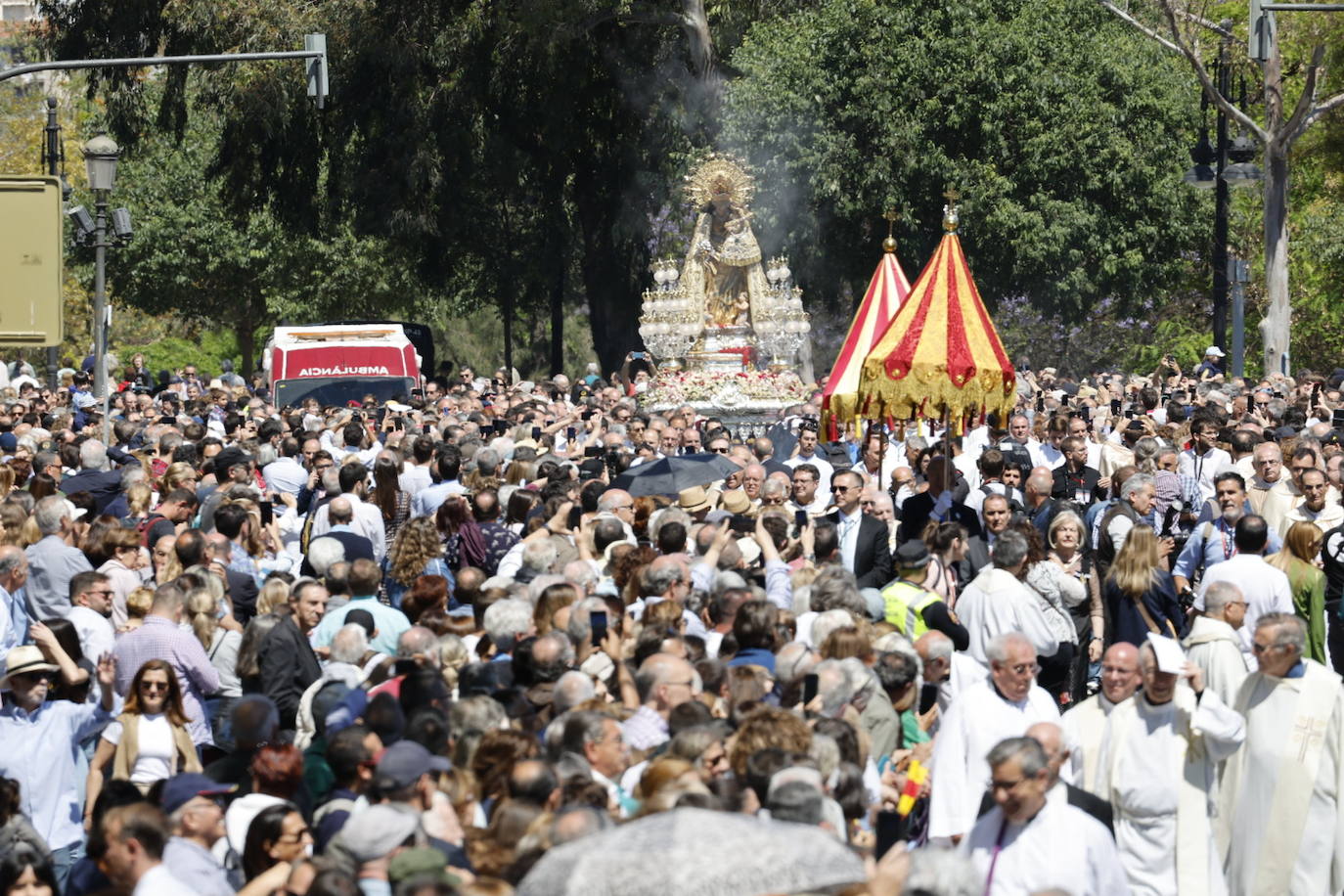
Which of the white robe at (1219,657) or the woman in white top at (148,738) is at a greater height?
the white robe at (1219,657)

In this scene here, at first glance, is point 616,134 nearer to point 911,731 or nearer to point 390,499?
point 390,499

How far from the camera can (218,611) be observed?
10.4 metres

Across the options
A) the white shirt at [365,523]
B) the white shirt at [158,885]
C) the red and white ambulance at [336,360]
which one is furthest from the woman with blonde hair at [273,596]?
the red and white ambulance at [336,360]

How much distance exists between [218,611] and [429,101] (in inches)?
1115

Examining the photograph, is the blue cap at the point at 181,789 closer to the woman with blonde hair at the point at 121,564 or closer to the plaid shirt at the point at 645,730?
the plaid shirt at the point at 645,730

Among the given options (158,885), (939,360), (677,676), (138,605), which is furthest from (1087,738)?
(939,360)

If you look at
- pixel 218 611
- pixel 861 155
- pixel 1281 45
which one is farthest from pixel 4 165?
pixel 218 611

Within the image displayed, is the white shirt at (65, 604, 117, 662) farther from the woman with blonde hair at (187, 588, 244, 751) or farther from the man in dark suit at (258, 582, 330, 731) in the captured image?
the man in dark suit at (258, 582, 330, 731)

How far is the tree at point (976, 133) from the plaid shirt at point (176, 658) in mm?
26164

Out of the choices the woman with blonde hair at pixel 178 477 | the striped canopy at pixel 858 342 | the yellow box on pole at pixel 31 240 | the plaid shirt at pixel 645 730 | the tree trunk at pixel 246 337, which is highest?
the yellow box on pole at pixel 31 240

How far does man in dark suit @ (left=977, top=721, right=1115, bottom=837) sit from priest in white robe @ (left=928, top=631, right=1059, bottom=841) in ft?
1.97

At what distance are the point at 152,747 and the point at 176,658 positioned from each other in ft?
2.59

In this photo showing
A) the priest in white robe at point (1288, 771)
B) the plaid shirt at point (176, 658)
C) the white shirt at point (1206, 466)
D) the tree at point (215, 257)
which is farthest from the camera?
the tree at point (215, 257)

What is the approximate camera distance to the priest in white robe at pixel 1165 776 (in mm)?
7992
